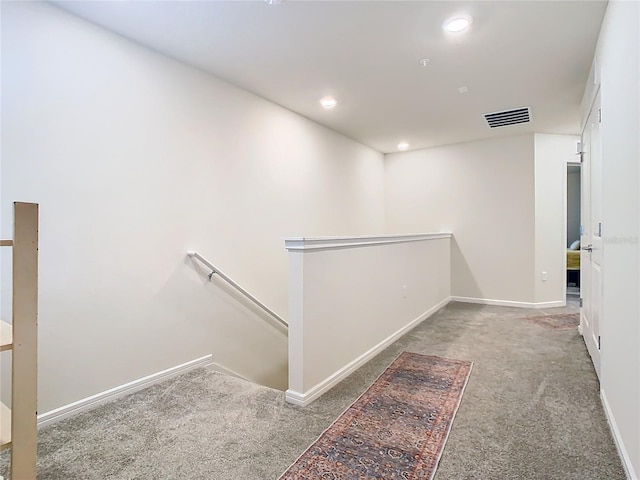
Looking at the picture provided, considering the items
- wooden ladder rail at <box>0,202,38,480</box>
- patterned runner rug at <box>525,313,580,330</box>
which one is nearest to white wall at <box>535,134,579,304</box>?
patterned runner rug at <box>525,313,580,330</box>

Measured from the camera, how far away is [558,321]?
162 inches

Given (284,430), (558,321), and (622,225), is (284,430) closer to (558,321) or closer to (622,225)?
(622,225)

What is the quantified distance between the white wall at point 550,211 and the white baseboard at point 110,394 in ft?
14.9

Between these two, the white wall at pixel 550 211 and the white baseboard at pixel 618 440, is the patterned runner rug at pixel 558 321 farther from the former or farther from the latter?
the white baseboard at pixel 618 440

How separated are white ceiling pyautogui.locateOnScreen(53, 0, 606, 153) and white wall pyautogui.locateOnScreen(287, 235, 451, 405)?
1.41 metres

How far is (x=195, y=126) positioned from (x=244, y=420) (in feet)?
7.23

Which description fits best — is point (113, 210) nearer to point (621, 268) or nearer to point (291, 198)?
point (291, 198)

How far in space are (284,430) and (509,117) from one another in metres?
4.07

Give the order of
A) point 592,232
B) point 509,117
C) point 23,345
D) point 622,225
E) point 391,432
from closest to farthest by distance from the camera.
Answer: point 23,345 → point 622,225 → point 391,432 → point 592,232 → point 509,117

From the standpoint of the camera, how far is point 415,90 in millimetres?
3311

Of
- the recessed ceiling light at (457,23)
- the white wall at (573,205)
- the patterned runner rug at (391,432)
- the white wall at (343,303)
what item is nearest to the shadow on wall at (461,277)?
the white wall at (343,303)

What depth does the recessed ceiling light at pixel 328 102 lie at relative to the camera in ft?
11.6

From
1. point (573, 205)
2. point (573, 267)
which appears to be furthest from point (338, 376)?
point (573, 205)

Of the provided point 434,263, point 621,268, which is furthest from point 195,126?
point 434,263
